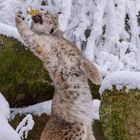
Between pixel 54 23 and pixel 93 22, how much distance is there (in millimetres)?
1318

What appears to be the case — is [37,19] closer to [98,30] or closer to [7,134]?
[7,134]

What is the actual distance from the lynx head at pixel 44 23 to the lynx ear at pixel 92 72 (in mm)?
457

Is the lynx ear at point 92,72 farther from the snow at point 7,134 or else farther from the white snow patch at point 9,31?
the white snow patch at point 9,31

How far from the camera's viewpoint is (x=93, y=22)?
722cm

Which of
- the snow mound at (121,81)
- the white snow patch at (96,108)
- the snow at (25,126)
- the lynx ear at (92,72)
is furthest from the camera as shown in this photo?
the white snow patch at (96,108)

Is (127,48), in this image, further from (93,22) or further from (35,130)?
(35,130)

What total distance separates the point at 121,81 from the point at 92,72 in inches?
39.6

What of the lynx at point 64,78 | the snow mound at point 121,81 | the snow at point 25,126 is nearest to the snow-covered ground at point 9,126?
the snow at point 25,126

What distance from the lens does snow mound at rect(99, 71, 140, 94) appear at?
6520 mm

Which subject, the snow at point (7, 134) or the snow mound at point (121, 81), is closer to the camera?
the snow at point (7, 134)

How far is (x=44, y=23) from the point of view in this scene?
5.89m

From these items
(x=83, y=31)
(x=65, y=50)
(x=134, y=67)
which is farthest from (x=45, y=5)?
(x=65, y=50)

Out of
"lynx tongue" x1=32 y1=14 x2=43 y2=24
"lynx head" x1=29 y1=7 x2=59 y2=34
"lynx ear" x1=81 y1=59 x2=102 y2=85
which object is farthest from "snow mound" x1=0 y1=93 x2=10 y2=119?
"lynx ear" x1=81 y1=59 x2=102 y2=85

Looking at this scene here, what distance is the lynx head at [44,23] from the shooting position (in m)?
5.77
